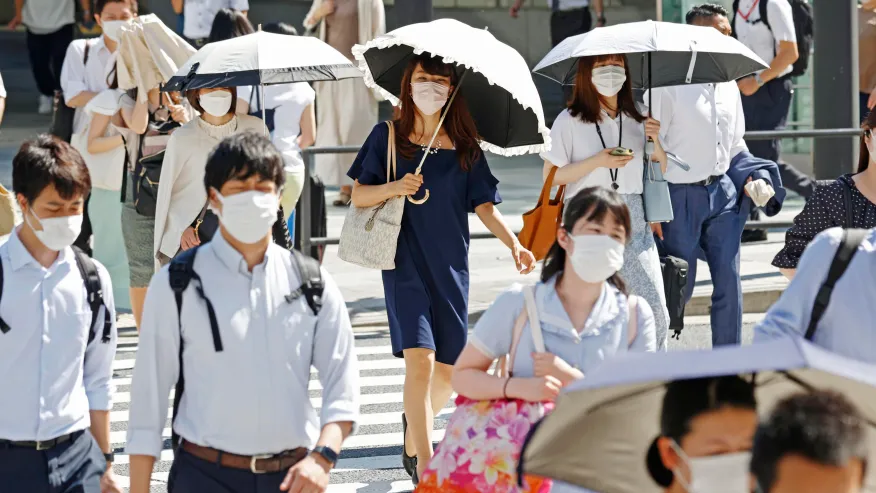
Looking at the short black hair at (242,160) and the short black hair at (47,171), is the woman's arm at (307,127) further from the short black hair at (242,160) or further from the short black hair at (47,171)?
the short black hair at (242,160)

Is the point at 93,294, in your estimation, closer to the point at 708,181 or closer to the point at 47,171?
the point at 47,171

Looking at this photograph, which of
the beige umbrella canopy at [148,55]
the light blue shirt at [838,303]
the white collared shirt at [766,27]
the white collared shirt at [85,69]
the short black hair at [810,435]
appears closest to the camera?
the short black hair at [810,435]

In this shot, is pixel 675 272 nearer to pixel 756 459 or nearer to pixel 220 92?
pixel 220 92

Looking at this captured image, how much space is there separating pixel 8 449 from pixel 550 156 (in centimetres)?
340

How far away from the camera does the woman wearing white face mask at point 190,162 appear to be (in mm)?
7617

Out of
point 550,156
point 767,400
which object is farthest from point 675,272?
point 767,400

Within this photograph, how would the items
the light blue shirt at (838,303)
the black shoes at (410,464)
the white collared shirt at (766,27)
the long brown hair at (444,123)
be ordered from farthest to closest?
the white collared shirt at (766,27)
the black shoes at (410,464)
the long brown hair at (444,123)
the light blue shirt at (838,303)

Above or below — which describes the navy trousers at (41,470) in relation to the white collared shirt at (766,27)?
below

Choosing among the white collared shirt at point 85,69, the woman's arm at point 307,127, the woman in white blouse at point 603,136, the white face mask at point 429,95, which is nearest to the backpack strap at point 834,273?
the white face mask at point 429,95

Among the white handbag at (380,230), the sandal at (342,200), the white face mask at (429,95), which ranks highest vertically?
the white face mask at (429,95)

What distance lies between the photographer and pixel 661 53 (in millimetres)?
8219

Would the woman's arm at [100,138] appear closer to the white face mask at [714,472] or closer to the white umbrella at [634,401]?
the white umbrella at [634,401]

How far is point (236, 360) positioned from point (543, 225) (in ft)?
10.7

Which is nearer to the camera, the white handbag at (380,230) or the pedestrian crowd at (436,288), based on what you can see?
the pedestrian crowd at (436,288)
